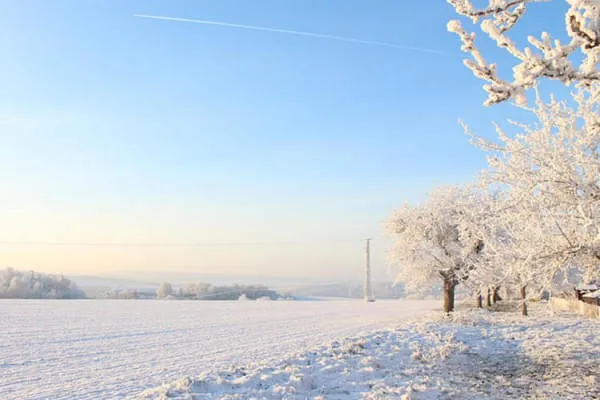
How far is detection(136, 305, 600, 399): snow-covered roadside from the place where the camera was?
10797 mm

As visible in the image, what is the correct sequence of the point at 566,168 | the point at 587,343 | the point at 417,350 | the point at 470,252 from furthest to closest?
the point at 470,252 → the point at 587,343 → the point at 417,350 → the point at 566,168

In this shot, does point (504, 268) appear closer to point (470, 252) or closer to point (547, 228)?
point (547, 228)

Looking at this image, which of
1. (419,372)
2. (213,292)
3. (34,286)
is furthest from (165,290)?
(419,372)

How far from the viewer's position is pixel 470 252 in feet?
118

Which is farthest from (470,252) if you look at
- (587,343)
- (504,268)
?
(504,268)

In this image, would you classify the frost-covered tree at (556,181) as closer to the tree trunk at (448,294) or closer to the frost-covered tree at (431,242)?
the frost-covered tree at (431,242)

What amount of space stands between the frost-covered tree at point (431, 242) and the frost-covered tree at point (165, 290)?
80.8 m

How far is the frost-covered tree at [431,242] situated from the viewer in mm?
39312

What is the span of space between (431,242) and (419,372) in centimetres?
2820

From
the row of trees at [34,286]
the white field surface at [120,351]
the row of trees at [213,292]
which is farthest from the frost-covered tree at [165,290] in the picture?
the white field surface at [120,351]

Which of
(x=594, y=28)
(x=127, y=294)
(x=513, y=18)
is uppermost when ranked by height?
(x=513, y=18)

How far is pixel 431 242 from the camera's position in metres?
40.3

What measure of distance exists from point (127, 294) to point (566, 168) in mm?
103027

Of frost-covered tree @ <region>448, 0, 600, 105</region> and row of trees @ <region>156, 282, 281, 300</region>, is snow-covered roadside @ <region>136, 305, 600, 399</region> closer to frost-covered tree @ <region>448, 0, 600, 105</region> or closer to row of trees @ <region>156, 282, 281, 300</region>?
frost-covered tree @ <region>448, 0, 600, 105</region>
